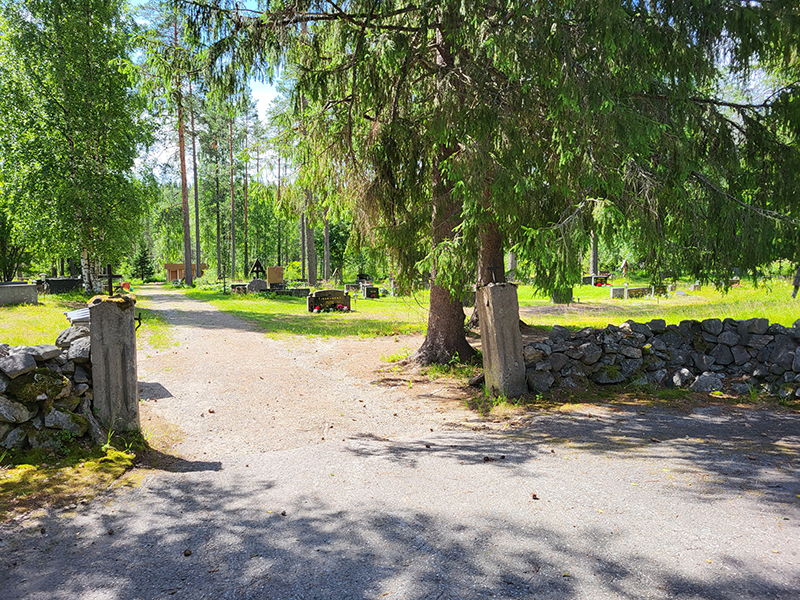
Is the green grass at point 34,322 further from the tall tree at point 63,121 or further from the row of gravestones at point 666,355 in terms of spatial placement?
the row of gravestones at point 666,355

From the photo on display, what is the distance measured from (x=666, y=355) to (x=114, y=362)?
717 centimetres

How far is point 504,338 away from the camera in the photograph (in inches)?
277

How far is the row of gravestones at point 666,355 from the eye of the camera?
23.0ft

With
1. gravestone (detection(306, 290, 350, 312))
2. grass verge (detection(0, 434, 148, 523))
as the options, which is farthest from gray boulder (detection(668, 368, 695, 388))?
gravestone (detection(306, 290, 350, 312))

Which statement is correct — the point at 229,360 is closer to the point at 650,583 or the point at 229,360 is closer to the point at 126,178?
the point at 650,583

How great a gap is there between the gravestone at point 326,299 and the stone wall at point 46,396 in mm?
13679

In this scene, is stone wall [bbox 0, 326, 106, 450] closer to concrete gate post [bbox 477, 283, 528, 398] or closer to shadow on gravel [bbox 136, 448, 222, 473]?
shadow on gravel [bbox 136, 448, 222, 473]

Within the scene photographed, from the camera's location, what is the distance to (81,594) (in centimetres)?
272

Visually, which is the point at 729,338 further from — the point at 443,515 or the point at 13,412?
the point at 13,412

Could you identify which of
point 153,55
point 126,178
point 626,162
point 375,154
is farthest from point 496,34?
point 126,178

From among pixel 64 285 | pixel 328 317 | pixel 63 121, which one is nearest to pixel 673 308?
pixel 328 317

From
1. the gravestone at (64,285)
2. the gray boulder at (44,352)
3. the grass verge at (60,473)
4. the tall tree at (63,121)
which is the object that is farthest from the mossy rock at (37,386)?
the gravestone at (64,285)

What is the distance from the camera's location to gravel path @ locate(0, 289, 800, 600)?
109 inches

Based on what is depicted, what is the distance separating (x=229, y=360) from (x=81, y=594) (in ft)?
23.6
